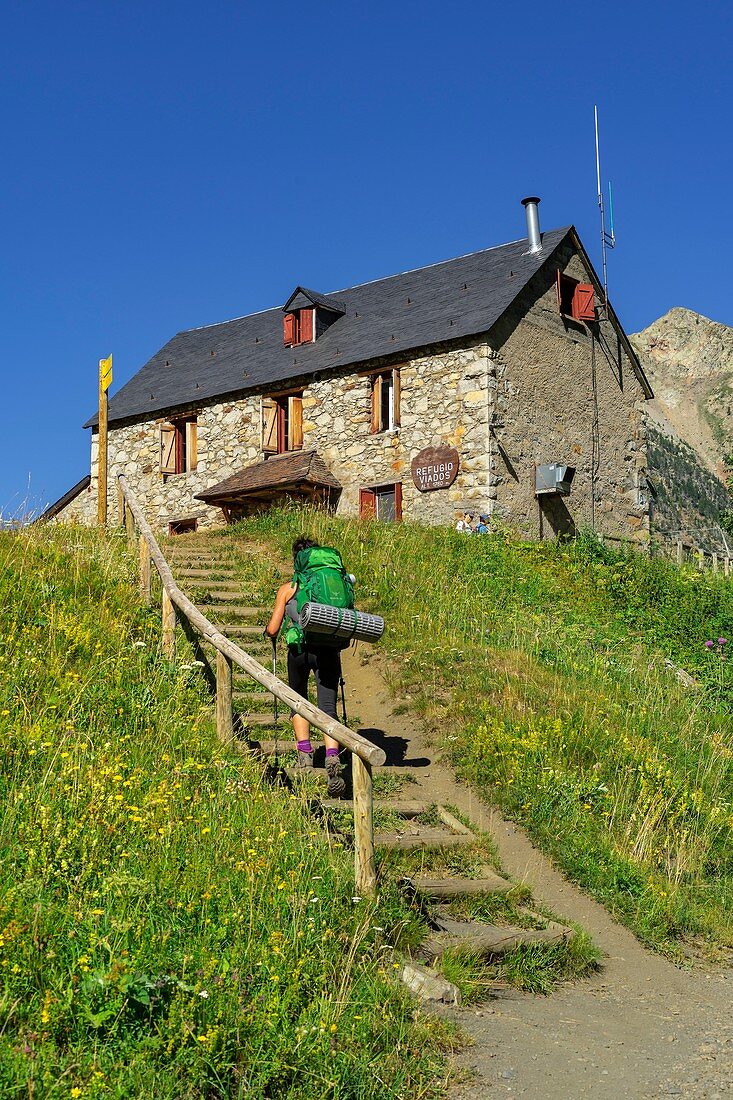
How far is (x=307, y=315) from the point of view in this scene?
25.8 metres

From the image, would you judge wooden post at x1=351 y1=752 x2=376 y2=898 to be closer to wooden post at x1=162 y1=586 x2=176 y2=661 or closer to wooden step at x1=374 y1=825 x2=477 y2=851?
wooden step at x1=374 y1=825 x2=477 y2=851

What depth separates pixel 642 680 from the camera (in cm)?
1081

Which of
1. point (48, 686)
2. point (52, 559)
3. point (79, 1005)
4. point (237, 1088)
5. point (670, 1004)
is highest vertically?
point (52, 559)

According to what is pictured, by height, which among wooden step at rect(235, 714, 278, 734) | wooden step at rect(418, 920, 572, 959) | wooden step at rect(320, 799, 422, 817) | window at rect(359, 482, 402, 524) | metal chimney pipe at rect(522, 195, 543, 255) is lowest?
wooden step at rect(418, 920, 572, 959)

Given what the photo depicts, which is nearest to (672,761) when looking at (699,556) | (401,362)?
(699,556)

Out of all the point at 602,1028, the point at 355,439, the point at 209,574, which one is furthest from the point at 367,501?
the point at 602,1028

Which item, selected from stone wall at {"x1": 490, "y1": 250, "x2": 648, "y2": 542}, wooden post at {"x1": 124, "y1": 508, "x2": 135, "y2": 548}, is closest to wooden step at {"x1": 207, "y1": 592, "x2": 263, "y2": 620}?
wooden post at {"x1": 124, "y1": 508, "x2": 135, "y2": 548}

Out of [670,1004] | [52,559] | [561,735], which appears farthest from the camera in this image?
[52,559]

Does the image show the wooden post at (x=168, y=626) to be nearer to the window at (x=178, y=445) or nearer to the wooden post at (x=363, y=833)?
the wooden post at (x=363, y=833)

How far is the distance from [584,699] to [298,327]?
18121 millimetres

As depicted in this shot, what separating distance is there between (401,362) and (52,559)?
12647 mm

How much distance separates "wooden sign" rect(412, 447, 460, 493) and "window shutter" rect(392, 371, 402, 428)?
1003 millimetres

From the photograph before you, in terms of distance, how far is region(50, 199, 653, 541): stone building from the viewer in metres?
20.8

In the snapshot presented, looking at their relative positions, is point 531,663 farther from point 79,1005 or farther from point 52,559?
point 79,1005
